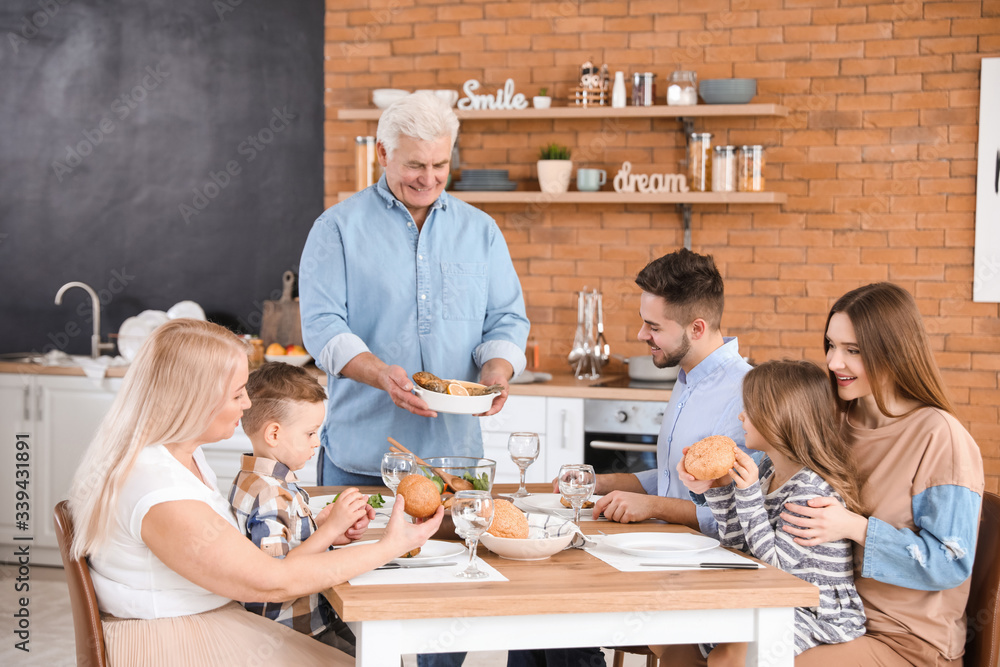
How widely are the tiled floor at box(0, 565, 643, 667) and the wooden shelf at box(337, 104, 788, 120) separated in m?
2.25

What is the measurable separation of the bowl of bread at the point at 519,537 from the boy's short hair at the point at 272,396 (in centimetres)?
45

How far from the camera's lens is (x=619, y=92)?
4117 mm

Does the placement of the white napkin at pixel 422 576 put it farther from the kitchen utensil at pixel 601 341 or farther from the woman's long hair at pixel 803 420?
the kitchen utensil at pixel 601 341

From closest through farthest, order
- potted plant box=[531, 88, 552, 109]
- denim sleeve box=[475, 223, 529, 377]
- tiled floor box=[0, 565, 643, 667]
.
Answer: denim sleeve box=[475, 223, 529, 377] < tiled floor box=[0, 565, 643, 667] < potted plant box=[531, 88, 552, 109]

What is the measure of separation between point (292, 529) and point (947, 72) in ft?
11.5

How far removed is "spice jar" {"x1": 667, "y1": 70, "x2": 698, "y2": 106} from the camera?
4016mm

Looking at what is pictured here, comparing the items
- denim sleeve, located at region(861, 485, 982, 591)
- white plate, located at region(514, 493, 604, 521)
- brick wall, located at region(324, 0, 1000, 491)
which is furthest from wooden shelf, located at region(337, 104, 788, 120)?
denim sleeve, located at region(861, 485, 982, 591)

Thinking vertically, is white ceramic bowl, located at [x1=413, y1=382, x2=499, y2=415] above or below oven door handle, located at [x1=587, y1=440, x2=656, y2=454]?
above

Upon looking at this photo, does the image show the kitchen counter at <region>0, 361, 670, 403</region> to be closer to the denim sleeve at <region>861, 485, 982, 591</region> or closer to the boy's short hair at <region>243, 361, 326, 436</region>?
the boy's short hair at <region>243, 361, 326, 436</region>

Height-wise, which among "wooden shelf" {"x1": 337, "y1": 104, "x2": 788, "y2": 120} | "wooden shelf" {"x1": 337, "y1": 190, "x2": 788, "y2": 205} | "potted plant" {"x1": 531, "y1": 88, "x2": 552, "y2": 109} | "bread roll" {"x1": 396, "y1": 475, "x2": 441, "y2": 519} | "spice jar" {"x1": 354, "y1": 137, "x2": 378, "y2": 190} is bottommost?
"bread roll" {"x1": 396, "y1": 475, "x2": 441, "y2": 519}

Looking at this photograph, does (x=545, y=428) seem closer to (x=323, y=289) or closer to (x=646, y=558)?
(x=323, y=289)

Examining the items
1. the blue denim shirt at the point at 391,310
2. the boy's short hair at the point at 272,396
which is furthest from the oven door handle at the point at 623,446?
the boy's short hair at the point at 272,396

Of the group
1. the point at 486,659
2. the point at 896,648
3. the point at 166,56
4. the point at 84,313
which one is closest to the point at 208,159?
the point at 166,56

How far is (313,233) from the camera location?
2.58 m
